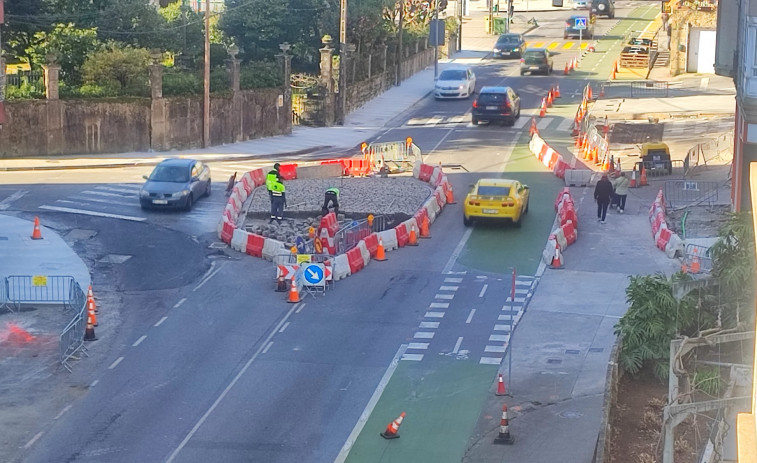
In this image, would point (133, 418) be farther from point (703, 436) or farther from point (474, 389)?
point (703, 436)

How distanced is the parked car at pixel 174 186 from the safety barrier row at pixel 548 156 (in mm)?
12388

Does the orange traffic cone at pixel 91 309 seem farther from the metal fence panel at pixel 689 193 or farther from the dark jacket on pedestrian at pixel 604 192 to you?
the metal fence panel at pixel 689 193

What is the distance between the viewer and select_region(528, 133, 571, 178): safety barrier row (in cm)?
4597

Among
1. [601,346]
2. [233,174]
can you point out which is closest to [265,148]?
[233,174]

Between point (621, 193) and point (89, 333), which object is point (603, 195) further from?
point (89, 333)

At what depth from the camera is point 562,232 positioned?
3538 centimetres

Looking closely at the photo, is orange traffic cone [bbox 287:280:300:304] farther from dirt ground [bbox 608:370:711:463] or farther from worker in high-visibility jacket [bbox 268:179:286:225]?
dirt ground [bbox 608:370:711:463]

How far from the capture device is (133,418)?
2277 centimetres

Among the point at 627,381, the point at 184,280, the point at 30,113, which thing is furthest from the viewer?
the point at 30,113

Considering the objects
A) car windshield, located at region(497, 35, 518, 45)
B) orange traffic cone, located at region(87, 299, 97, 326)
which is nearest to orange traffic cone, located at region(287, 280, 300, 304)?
orange traffic cone, located at region(87, 299, 97, 326)

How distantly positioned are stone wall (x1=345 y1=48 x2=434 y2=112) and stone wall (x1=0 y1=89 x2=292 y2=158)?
9820 millimetres

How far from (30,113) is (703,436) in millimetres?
34909

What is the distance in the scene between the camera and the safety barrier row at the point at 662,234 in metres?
34.2

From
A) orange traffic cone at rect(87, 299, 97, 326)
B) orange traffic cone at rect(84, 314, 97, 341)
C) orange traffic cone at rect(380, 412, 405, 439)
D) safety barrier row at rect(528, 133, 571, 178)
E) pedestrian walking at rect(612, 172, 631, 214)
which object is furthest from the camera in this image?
safety barrier row at rect(528, 133, 571, 178)
